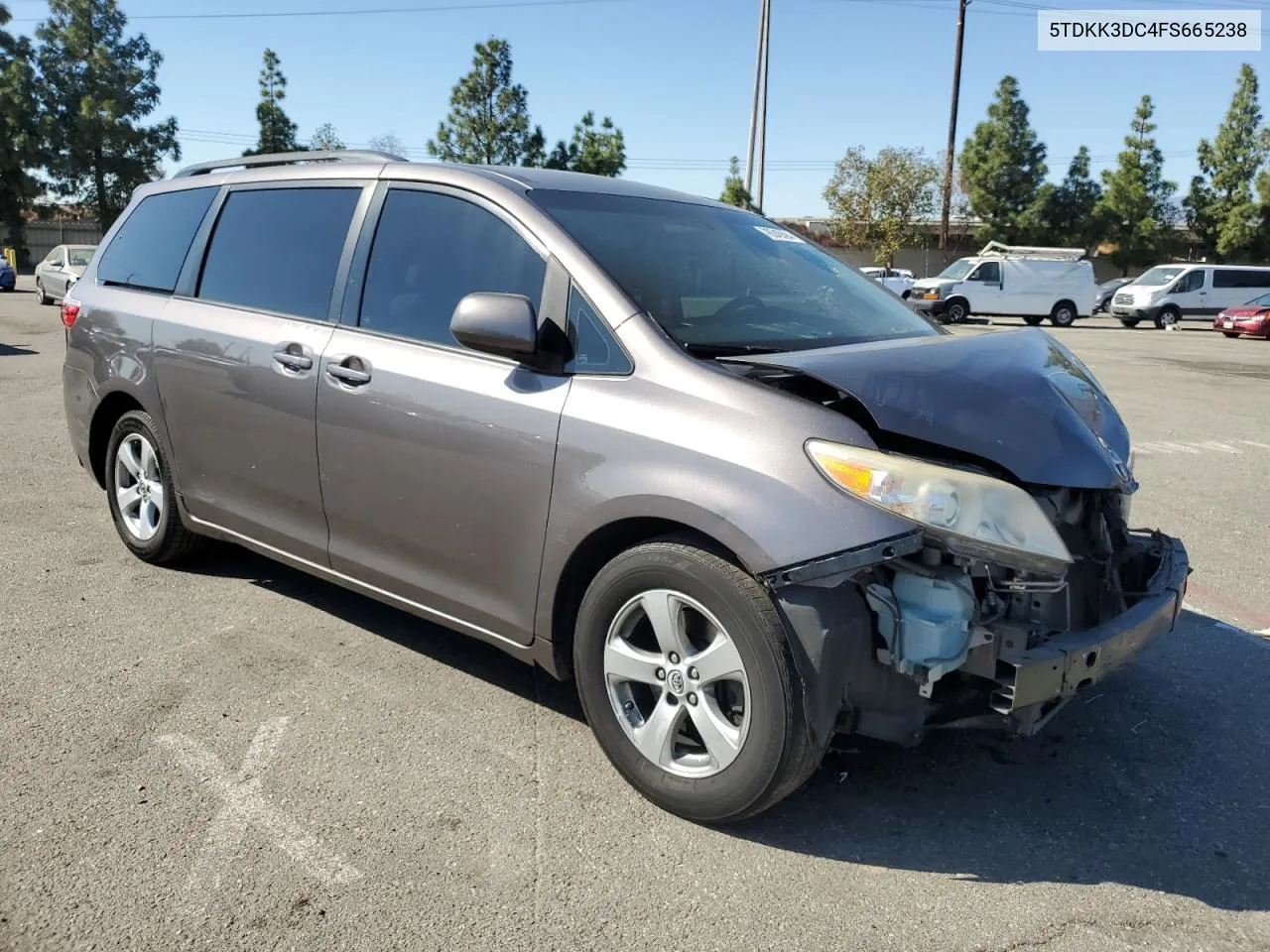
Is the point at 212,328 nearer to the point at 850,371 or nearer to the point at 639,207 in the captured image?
the point at 639,207

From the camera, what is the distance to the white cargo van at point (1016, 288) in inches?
1224

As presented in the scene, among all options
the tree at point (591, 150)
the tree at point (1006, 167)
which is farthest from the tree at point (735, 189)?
the tree at point (1006, 167)

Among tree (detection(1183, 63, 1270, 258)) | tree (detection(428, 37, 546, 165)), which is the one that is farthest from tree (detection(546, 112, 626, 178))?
tree (detection(1183, 63, 1270, 258))

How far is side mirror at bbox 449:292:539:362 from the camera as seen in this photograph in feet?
10.1

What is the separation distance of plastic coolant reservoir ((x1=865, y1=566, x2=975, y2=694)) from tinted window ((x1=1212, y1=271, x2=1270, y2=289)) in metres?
36.4

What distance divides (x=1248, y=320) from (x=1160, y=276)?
7105 mm

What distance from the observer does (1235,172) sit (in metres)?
52.7

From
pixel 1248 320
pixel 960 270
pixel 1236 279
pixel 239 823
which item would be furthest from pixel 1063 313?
pixel 239 823

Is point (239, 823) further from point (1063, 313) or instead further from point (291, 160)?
point (1063, 313)

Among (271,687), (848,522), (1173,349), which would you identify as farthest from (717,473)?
(1173,349)

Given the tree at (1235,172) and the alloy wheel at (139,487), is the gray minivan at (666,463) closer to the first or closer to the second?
the alloy wheel at (139,487)

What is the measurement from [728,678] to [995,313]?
31.3m

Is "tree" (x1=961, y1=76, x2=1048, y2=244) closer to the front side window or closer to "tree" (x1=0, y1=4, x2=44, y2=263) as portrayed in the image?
the front side window

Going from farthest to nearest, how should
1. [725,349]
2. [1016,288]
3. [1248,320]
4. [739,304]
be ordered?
1. [1016,288]
2. [1248,320]
3. [739,304]
4. [725,349]
